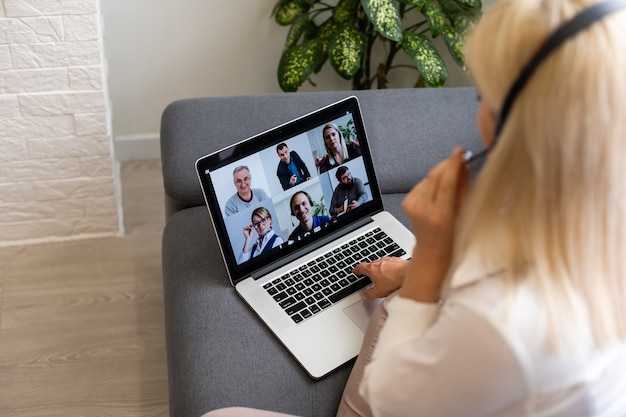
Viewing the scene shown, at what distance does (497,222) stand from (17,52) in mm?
1356

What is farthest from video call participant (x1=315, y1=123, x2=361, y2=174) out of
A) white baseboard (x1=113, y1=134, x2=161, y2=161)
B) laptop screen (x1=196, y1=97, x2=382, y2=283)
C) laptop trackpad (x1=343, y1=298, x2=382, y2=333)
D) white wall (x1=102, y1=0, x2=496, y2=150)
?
white baseboard (x1=113, y1=134, x2=161, y2=161)

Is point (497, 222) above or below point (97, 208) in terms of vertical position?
above

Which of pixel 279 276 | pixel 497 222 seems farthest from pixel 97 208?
pixel 497 222

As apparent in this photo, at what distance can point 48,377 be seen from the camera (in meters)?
1.78

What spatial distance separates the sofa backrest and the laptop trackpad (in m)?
0.37

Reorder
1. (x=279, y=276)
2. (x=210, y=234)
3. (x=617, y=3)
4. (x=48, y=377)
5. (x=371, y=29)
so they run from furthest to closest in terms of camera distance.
Answer: (x=371, y=29) < (x=48, y=377) < (x=210, y=234) < (x=279, y=276) < (x=617, y=3)

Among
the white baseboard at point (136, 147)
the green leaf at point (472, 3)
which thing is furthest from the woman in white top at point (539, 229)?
the white baseboard at point (136, 147)

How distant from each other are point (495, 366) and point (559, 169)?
209 mm

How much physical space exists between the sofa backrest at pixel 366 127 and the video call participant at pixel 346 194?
156 mm

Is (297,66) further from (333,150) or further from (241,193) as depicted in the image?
(241,193)

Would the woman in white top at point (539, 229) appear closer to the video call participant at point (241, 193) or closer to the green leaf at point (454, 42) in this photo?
the video call participant at point (241, 193)

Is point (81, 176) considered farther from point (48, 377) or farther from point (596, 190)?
point (596, 190)

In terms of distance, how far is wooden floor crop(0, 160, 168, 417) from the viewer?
1.75 m

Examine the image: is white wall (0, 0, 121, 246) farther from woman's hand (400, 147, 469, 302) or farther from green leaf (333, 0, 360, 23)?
woman's hand (400, 147, 469, 302)
